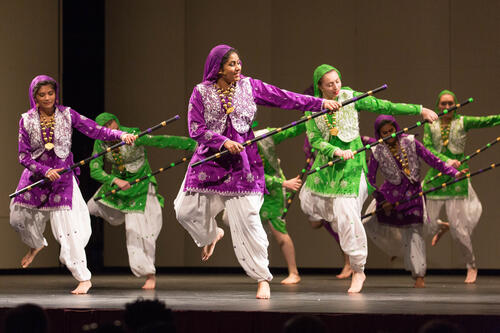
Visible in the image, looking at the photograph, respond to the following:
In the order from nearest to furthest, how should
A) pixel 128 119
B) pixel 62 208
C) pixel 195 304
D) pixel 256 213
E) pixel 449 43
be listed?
pixel 195 304 → pixel 256 213 → pixel 62 208 → pixel 449 43 → pixel 128 119

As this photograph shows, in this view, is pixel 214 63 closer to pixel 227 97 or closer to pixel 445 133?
pixel 227 97

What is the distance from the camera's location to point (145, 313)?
2992 millimetres

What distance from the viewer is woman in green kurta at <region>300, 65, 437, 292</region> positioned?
6172 millimetres

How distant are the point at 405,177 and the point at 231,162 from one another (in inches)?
79.8

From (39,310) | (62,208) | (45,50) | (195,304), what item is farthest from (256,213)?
(45,50)

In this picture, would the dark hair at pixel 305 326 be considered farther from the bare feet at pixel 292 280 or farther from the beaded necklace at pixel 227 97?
the bare feet at pixel 292 280

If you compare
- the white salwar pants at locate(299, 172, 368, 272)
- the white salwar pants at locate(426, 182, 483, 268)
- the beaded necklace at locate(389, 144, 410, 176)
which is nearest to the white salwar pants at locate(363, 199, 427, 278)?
the beaded necklace at locate(389, 144, 410, 176)

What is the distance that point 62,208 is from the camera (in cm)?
624

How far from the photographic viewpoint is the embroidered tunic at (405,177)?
23.2ft

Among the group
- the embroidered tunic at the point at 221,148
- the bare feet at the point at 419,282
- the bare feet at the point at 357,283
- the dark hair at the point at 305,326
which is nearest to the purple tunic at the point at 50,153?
the embroidered tunic at the point at 221,148

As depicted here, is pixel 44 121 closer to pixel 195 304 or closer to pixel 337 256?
pixel 195 304

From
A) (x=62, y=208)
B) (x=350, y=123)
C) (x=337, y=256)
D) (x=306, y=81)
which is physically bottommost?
(x=337, y=256)

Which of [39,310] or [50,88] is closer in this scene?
[39,310]

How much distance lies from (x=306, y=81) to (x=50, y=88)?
3796mm
